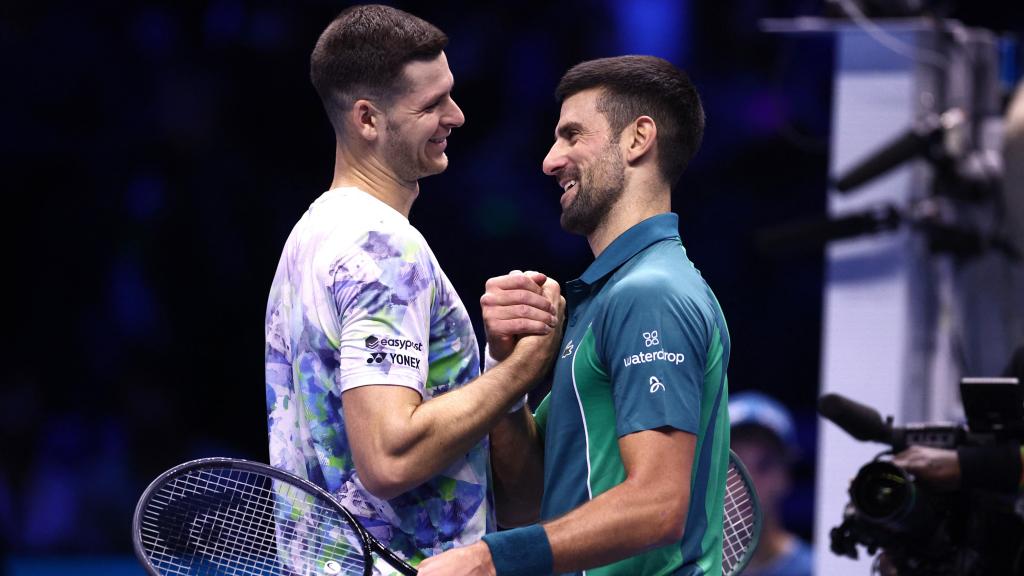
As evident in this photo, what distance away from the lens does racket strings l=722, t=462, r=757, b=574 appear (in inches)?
117

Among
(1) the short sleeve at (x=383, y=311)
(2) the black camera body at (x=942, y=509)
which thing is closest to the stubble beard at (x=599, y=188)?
(1) the short sleeve at (x=383, y=311)

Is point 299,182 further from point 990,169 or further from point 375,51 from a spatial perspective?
point 375,51

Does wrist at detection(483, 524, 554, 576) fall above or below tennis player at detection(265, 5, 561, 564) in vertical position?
below

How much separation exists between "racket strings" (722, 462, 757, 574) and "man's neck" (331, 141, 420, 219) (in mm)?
913

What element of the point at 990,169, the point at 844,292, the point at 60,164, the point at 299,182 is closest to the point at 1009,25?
the point at 990,169

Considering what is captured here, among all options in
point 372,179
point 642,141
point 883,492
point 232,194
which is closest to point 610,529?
point 642,141

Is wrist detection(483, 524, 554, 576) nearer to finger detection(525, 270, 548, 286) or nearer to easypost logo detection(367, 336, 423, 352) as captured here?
easypost logo detection(367, 336, 423, 352)

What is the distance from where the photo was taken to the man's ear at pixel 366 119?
9.37 ft

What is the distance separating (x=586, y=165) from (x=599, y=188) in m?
0.06

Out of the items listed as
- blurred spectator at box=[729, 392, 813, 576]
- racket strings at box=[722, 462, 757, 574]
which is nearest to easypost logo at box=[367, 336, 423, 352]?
racket strings at box=[722, 462, 757, 574]

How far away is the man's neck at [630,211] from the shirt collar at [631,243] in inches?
1.1

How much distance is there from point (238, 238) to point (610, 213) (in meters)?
5.51

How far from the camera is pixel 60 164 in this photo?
8.08m

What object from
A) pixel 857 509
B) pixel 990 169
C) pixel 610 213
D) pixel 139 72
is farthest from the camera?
pixel 139 72
